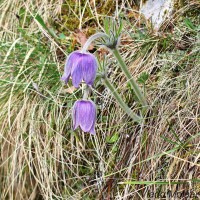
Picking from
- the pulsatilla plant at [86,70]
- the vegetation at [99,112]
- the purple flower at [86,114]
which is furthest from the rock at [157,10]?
the purple flower at [86,114]

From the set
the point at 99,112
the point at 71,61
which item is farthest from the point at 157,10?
the point at 71,61

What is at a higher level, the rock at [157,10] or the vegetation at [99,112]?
the rock at [157,10]

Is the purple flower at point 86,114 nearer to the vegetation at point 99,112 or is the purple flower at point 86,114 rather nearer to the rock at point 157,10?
the vegetation at point 99,112

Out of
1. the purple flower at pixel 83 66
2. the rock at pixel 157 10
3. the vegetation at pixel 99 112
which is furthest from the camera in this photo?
the rock at pixel 157 10

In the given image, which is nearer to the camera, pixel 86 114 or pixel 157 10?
pixel 86 114

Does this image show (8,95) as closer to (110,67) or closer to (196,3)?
(110,67)

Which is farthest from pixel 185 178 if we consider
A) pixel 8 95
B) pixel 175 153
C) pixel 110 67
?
pixel 8 95

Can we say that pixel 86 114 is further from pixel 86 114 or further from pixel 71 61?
pixel 71 61

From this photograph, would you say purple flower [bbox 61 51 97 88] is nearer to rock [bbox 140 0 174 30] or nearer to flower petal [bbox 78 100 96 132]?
flower petal [bbox 78 100 96 132]
